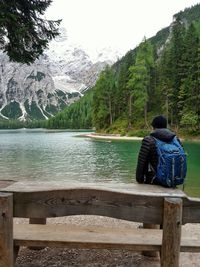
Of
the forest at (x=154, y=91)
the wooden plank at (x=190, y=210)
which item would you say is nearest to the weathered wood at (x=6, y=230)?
the wooden plank at (x=190, y=210)

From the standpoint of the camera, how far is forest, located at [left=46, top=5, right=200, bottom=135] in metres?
59.6

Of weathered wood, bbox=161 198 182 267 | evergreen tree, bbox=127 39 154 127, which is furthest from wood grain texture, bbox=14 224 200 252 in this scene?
evergreen tree, bbox=127 39 154 127

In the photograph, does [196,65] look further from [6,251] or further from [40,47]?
[6,251]

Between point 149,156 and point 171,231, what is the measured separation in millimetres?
1676

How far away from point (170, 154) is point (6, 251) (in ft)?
8.17

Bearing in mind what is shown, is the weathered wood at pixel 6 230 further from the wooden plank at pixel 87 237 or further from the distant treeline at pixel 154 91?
the distant treeline at pixel 154 91

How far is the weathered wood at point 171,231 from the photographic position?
11.7ft

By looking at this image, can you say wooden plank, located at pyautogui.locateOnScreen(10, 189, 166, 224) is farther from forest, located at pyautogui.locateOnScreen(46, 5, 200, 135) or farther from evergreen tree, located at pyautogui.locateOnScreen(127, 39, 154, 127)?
evergreen tree, located at pyautogui.locateOnScreen(127, 39, 154, 127)

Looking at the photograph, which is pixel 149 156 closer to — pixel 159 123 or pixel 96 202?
pixel 159 123

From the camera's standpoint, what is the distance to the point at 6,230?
12.0ft

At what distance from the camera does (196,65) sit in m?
59.1

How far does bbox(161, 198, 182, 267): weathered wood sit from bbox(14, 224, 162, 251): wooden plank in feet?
0.53

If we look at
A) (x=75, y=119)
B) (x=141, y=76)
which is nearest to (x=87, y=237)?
(x=141, y=76)

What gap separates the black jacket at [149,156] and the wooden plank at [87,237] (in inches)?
47.5
